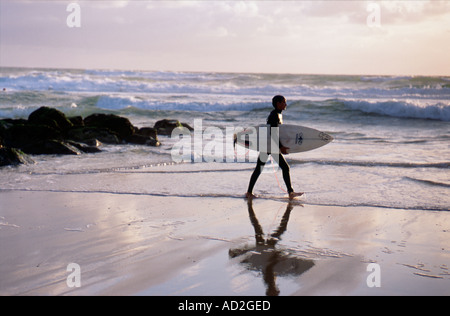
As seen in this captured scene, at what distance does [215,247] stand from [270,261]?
705 mm

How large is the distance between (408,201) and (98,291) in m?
5.23

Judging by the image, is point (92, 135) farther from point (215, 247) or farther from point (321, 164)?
point (215, 247)

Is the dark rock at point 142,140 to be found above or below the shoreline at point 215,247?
above

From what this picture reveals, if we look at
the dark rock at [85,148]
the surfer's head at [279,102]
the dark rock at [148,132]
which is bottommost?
the dark rock at [85,148]

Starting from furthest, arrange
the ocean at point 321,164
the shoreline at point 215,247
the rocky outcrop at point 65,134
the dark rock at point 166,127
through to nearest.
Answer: the dark rock at point 166,127 < the rocky outcrop at point 65,134 < the ocean at point 321,164 < the shoreline at point 215,247

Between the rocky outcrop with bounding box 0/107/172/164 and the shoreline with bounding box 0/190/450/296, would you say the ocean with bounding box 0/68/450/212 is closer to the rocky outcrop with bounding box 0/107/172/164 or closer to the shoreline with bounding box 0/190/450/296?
the rocky outcrop with bounding box 0/107/172/164

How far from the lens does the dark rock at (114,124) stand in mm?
15645

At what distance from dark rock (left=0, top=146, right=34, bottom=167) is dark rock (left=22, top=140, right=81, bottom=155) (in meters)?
1.44

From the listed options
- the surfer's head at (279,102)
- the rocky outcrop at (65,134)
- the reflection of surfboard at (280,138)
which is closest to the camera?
the surfer's head at (279,102)

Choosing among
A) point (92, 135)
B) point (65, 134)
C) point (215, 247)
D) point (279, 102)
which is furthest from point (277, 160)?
point (65, 134)

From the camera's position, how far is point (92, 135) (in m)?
14.8

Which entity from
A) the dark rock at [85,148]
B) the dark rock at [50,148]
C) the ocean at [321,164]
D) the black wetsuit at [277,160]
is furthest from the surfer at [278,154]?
the dark rock at [85,148]

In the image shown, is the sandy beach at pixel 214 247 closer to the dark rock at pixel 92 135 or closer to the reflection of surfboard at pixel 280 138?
the reflection of surfboard at pixel 280 138
